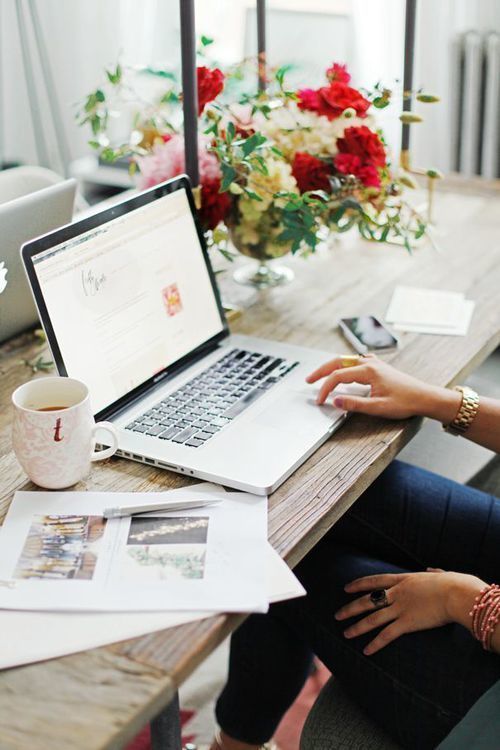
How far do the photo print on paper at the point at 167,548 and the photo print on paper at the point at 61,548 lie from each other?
4cm

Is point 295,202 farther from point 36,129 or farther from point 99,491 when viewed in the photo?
point 36,129

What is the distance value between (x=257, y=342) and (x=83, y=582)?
58 centimetres

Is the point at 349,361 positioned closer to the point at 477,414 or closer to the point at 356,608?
the point at 477,414

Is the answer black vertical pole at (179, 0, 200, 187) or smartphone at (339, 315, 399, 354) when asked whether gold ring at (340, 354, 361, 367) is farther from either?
black vertical pole at (179, 0, 200, 187)

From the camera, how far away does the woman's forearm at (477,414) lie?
1.18 m

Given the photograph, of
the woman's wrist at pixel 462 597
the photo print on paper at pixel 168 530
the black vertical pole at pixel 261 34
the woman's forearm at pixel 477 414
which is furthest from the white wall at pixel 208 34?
the woman's wrist at pixel 462 597

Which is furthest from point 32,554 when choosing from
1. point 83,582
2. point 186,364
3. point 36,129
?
point 36,129

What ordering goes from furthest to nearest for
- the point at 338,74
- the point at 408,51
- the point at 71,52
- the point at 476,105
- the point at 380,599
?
the point at 476,105 < the point at 71,52 < the point at 408,51 < the point at 338,74 < the point at 380,599

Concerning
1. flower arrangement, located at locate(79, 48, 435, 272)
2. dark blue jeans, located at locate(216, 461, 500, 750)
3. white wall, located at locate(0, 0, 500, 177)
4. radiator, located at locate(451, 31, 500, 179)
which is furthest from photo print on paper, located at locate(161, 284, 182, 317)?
radiator, located at locate(451, 31, 500, 179)

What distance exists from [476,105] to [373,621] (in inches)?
90.2

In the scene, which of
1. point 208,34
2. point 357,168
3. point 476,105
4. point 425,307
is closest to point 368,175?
point 357,168

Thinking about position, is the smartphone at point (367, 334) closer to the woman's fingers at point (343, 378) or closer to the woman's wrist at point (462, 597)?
the woman's fingers at point (343, 378)

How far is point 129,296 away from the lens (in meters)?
1.20

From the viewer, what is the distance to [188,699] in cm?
172
